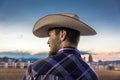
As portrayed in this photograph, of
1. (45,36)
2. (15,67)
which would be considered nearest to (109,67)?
(15,67)

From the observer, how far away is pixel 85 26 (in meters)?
1.78

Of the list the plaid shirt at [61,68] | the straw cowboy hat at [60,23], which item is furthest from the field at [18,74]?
the plaid shirt at [61,68]

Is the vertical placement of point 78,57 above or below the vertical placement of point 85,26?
below

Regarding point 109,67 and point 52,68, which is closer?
point 52,68

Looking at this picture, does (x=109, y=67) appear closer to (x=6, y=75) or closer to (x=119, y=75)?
(x=119, y=75)

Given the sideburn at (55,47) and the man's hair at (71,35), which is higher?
the man's hair at (71,35)

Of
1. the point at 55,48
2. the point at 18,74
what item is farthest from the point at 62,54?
the point at 18,74

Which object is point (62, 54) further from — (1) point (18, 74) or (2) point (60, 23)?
(1) point (18, 74)

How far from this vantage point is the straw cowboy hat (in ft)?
5.57

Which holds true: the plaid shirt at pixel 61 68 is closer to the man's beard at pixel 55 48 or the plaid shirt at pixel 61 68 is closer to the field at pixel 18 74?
the man's beard at pixel 55 48

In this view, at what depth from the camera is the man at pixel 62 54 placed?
1.61 meters

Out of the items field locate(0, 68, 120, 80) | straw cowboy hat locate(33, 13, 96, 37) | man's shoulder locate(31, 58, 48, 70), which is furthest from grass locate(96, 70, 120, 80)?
man's shoulder locate(31, 58, 48, 70)

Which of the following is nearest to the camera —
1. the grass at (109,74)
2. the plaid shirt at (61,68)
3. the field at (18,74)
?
the plaid shirt at (61,68)

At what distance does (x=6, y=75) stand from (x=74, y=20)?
1011 cm
